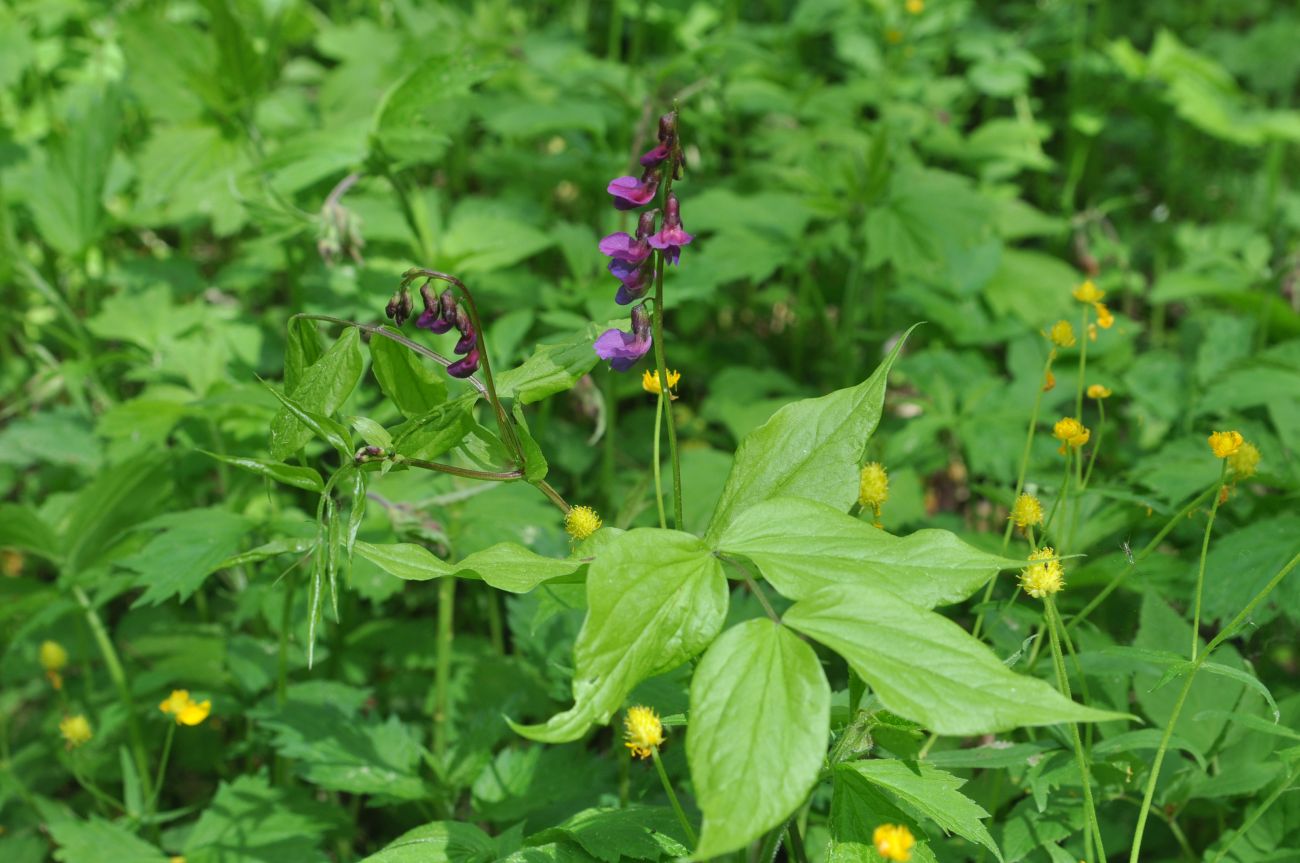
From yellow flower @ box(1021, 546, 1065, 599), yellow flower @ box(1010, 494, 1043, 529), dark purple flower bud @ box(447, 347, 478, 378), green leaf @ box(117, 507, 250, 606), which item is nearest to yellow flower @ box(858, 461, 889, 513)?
yellow flower @ box(1010, 494, 1043, 529)

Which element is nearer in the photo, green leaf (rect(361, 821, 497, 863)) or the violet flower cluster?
the violet flower cluster

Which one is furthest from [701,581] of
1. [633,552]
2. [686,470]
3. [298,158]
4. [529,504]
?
[298,158]

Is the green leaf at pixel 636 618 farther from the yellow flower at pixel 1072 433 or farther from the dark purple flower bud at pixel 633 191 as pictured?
the yellow flower at pixel 1072 433

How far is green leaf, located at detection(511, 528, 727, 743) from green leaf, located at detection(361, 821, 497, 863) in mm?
514

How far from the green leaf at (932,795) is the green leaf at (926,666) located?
0.33 metres

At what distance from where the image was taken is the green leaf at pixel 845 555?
45.8 inches

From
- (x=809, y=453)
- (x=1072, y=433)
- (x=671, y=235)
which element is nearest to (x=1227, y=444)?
(x=1072, y=433)

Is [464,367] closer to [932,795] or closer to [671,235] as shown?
[671,235]

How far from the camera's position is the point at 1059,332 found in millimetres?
1832

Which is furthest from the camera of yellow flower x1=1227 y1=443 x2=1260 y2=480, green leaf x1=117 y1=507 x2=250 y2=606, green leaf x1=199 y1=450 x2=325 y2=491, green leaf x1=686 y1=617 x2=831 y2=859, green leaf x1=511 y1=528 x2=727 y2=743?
green leaf x1=117 y1=507 x2=250 y2=606

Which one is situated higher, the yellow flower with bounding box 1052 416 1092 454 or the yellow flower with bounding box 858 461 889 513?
the yellow flower with bounding box 1052 416 1092 454

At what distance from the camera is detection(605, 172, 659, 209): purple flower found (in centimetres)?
132

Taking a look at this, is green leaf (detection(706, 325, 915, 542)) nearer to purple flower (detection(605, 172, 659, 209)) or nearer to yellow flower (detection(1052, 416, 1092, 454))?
purple flower (detection(605, 172, 659, 209))

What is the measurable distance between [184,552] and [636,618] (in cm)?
124
